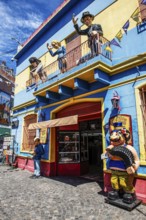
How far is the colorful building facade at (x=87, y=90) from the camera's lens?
571 centimetres

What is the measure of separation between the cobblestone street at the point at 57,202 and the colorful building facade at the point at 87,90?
35.9 inches

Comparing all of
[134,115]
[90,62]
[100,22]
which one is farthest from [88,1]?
[134,115]

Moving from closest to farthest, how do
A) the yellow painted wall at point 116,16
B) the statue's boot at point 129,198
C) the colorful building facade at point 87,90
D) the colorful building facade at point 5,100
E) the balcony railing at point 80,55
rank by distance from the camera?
the statue's boot at point 129,198
the colorful building facade at point 87,90
the yellow painted wall at point 116,16
the balcony railing at point 80,55
the colorful building facade at point 5,100

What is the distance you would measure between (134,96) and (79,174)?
505 cm

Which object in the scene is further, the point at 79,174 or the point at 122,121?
the point at 79,174

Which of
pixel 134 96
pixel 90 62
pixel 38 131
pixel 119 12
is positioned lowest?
pixel 38 131

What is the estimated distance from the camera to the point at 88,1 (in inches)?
324

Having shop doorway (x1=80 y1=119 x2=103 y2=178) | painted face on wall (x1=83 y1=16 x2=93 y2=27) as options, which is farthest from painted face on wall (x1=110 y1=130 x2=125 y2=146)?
painted face on wall (x1=83 y1=16 x2=93 y2=27)

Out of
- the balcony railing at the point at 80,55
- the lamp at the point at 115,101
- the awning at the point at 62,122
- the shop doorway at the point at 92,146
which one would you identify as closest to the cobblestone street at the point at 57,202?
the shop doorway at the point at 92,146

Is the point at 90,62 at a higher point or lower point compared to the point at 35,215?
higher

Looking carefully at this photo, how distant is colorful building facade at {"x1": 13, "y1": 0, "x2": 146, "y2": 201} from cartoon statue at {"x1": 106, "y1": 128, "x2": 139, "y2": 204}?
0.39 m

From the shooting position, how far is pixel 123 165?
4.99 meters

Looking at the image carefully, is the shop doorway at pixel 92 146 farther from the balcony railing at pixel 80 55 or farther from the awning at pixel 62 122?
the balcony railing at pixel 80 55

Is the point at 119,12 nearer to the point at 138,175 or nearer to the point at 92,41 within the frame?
the point at 92,41
